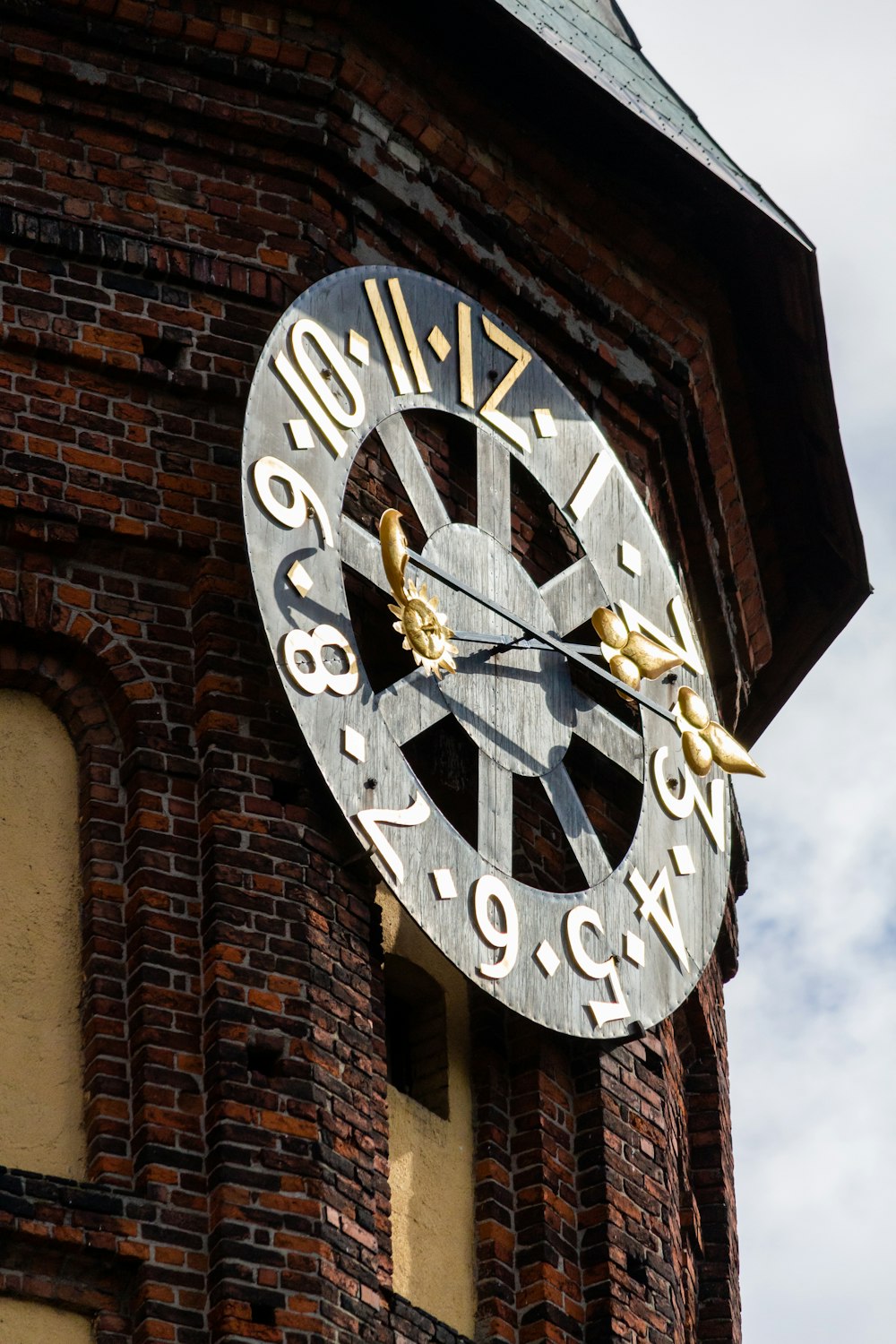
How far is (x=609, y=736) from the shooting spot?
40.8 feet

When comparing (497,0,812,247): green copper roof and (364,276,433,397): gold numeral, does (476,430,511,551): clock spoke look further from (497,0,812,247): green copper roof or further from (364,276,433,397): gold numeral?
(497,0,812,247): green copper roof

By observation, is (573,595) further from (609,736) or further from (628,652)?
(609,736)

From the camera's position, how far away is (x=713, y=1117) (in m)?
14.3

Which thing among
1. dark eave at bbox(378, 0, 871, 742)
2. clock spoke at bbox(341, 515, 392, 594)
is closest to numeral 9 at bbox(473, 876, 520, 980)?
clock spoke at bbox(341, 515, 392, 594)

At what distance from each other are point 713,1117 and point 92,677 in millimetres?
3879

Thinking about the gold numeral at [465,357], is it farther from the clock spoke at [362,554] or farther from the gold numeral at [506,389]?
the clock spoke at [362,554]

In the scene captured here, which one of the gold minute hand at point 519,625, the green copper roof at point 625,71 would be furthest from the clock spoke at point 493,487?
the green copper roof at point 625,71

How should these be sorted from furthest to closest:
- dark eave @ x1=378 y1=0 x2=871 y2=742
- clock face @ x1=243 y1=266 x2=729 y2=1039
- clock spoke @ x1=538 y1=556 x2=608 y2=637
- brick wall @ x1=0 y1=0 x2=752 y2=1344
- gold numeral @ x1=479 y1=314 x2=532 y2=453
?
1. dark eave @ x1=378 y1=0 x2=871 y2=742
2. gold numeral @ x1=479 y1=314 x2=532 y2=453
3. clock spoke @ x1=538 y1=556 x2=608 y2=637
4. clock face @ x1=243 y1=266 x2=729 y2=1039
5. brick wall @ x1=0 y1=0 x2=752 y2=1344

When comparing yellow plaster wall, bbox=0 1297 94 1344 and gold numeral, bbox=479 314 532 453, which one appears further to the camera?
gold numeral, bbox=479 314 532 453

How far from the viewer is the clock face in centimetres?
1134

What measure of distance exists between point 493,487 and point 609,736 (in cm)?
94

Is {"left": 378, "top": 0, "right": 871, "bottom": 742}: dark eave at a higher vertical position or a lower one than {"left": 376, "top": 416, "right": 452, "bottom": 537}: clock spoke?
higher

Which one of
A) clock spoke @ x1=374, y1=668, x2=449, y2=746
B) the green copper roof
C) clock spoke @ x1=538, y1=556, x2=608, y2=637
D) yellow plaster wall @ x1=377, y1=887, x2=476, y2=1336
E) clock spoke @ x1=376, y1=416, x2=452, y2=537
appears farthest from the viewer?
the green copper roof

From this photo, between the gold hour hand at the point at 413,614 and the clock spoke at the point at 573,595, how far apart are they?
0.74m
